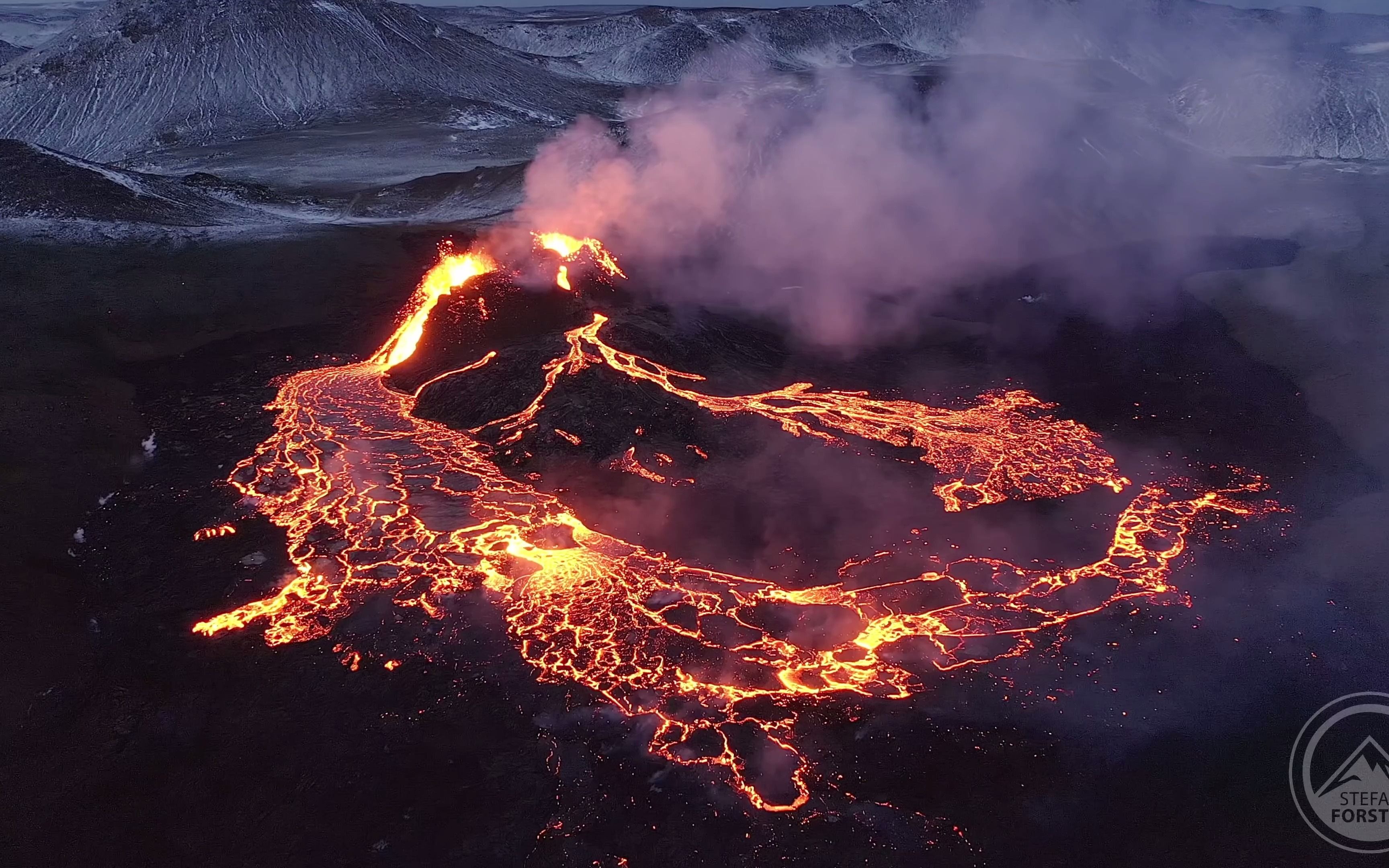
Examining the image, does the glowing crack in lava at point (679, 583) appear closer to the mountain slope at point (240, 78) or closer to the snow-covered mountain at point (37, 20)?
the mountain slope at point (240, 78)

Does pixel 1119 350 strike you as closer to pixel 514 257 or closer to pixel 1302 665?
pixel 1302 665

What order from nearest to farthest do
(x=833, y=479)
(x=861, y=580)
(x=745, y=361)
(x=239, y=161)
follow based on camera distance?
1. (x=861, y=580)
2. (x=833, y=479)
3. (x=745, y=361)
4. (x=239, y=161)

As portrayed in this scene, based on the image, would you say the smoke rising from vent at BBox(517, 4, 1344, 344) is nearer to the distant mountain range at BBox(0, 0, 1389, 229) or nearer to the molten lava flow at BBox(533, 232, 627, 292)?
the molten lava flow at BBox(533, 232, 627, 292)

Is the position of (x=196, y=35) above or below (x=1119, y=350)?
Result: above

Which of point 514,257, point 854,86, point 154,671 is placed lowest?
point 154,671

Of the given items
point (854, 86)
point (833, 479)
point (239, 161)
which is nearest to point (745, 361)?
point (833, 479)

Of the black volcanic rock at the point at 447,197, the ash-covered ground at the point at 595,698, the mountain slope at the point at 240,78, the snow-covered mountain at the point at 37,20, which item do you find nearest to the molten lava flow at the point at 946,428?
the ash-covered ground at the point at 595,698

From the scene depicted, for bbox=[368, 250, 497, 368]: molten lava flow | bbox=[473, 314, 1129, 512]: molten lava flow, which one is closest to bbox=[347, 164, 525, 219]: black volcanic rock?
bbox=[368, 250, 497, 368]: molten lava flow
